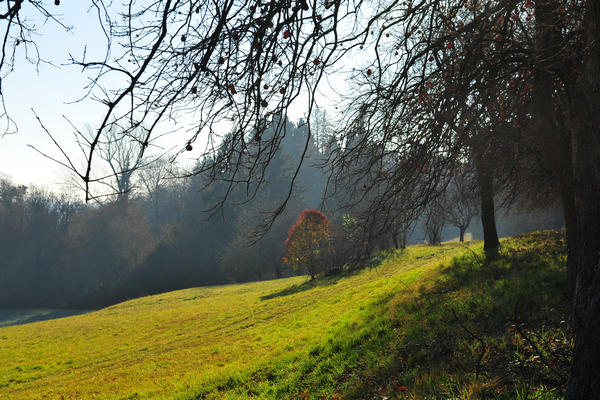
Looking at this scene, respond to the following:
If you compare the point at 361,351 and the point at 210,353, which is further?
the point at 210,353

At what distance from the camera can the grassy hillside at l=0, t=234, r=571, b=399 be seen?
4340 millimetres

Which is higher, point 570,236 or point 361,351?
point 570,236

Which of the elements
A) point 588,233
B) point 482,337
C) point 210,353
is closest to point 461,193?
point 482,337

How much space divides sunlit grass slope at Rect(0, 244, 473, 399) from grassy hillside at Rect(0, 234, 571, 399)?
4 cm

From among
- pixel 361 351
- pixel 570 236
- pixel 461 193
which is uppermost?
pixel 461 193

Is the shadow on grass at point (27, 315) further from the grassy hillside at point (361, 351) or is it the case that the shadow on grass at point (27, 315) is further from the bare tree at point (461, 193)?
the bare tree at point (461, 193)

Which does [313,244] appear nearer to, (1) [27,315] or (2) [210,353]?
(2) [210,353]

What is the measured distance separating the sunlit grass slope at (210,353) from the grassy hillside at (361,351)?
0.04m

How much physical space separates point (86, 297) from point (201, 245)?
14.0 meters

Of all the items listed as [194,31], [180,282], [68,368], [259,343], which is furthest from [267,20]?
[180,282]

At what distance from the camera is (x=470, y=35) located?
446 centimetres

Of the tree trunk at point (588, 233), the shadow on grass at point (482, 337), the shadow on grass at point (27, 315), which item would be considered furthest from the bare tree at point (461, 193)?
the shadow on grass at point (27, 315)

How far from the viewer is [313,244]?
2416cm

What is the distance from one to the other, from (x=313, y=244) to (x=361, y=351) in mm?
17926
